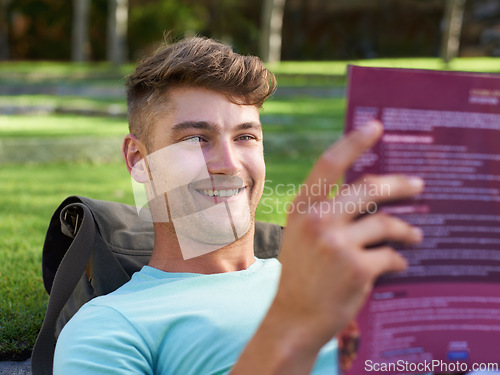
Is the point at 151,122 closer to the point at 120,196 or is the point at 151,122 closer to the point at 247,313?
the point at 247,313

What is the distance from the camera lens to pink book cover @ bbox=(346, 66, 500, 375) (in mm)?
1084

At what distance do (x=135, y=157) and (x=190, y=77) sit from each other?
0.35m

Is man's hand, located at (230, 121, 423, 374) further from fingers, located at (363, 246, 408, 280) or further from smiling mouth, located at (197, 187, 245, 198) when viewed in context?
smiling mouth, located at (197, 187, 245, 198)

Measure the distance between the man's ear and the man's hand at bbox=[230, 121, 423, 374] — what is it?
122cm

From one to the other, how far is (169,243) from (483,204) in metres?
1.16

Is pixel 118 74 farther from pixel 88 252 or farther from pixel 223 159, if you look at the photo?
pixel 223 159

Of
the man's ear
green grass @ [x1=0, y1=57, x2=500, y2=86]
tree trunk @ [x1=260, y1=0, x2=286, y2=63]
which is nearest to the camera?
the man's ear

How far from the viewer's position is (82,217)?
2.27 meters

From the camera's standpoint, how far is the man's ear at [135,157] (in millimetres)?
2156

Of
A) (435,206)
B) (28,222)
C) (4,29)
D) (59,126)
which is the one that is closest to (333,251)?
(435,206)

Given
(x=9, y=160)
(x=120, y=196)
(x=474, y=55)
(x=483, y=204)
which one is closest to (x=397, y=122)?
(x=483, y=204)

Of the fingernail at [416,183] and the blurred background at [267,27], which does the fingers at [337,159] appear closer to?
the fingernail at [416,183]

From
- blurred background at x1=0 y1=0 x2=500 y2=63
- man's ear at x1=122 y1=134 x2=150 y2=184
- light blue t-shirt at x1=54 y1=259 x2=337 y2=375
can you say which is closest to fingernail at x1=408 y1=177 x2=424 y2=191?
light blue t-shirt at x1=54 y1=259 x2=337 y2=375

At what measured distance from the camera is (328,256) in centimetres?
94
